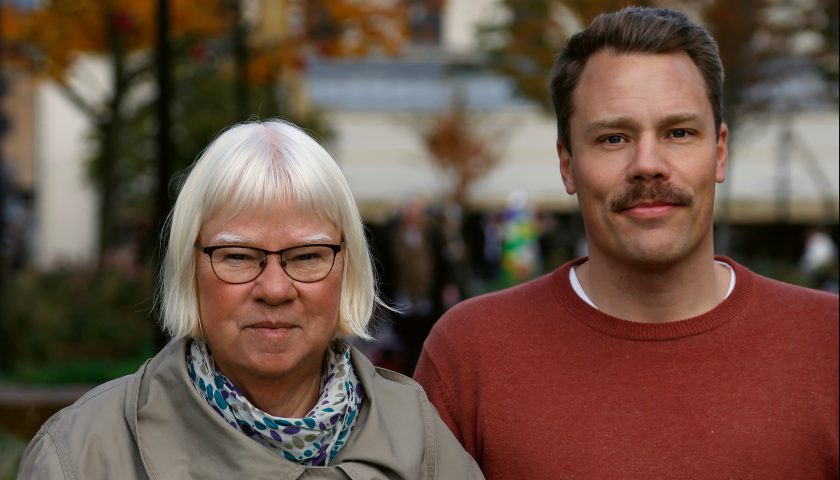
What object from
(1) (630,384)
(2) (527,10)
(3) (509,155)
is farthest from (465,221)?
(1) (630,384)

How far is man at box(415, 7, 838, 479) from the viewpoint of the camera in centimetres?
300

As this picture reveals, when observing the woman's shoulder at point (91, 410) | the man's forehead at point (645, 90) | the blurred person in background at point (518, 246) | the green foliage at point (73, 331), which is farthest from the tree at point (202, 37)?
the woman's shoulder at point (91, 410)

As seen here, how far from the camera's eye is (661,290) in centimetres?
313

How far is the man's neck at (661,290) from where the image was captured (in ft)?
10.2

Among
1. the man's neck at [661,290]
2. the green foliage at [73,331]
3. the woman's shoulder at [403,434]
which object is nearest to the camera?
the woman's shoulder at [403,434]

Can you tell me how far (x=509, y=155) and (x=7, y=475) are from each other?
3055 centimetres

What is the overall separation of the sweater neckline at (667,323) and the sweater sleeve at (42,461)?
52.4 inches

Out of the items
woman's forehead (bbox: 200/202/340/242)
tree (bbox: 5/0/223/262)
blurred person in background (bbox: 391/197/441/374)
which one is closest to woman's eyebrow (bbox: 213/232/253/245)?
woman's forehead (bbox: 200/202/340/242)

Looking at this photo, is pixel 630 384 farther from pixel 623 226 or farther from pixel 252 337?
pixel 252 337

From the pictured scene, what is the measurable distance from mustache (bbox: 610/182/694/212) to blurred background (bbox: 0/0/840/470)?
2.98ft

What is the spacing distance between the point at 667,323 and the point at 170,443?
4.06 ft

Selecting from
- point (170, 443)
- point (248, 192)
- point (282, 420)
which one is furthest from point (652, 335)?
point (170, 443)

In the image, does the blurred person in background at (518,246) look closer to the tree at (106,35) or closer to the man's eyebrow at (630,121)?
the tree at (106,35)

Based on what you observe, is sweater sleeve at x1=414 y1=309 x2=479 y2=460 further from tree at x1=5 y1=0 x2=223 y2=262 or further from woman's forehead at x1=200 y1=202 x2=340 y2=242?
tree at x1=5 y1=0 x2=223 y2=262
